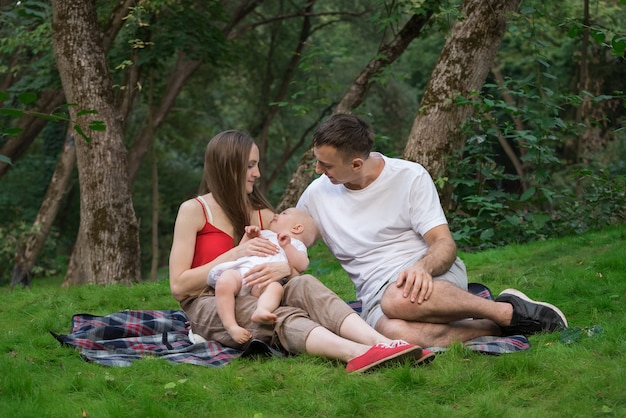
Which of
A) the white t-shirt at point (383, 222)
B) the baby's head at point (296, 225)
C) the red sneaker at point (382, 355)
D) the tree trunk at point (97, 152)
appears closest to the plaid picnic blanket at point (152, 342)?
the red sneaker at point (382, 355)

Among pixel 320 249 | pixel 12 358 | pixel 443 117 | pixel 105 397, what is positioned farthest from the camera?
pixel 320 249

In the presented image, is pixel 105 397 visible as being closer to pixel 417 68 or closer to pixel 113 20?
pixel 113 20

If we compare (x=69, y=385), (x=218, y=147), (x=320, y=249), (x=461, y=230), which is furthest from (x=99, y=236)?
(x=69, y=385)

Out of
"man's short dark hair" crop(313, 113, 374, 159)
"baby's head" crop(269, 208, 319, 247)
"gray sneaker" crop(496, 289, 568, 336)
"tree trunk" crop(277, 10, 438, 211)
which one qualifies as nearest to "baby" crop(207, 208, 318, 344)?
"baby's head" crop(269, 208, 319, 247)

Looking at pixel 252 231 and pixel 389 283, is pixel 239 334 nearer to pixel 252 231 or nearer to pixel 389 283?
pixel 252 231

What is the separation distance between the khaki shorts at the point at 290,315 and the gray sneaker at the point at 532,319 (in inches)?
36.7

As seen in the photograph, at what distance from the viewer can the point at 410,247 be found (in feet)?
15.8

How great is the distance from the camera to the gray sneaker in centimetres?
468

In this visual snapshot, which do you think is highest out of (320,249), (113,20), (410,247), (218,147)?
(113,20)

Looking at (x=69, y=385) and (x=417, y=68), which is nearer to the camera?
(x=69, y=385)

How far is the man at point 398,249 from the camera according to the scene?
4488 mm

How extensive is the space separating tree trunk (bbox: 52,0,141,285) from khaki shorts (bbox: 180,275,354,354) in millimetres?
4298

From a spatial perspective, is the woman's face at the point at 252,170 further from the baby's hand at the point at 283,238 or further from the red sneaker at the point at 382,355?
the red sneaker at the point at 382,355

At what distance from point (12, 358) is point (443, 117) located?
5.48 metres
